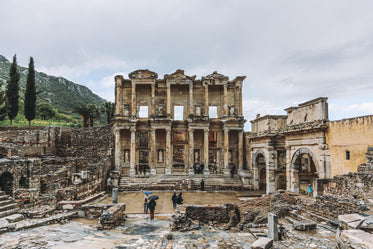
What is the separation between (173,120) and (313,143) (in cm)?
1665

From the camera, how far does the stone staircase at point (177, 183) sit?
24266mm

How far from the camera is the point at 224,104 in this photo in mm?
29297

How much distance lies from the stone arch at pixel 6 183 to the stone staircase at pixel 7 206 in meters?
1.23

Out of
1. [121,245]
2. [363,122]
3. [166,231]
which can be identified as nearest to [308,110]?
[363,122]

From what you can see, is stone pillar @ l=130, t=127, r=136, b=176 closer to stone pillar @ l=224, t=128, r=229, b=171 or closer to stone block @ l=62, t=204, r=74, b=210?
stone pillar @ l=224, t=128, r=229, b=171

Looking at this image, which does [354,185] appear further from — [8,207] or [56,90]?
[56,90]

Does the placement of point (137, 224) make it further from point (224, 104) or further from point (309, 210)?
point (224, 104)

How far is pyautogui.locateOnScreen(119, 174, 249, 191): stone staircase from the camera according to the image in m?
24.3

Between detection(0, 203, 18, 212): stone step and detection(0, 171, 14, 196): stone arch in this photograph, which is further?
detection(0, 171, 14, 196): stone arch

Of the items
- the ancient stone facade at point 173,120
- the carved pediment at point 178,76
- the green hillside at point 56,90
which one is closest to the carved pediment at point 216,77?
the ancient stone facade at point 173,120

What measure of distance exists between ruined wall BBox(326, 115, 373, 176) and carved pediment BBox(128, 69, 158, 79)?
2006 cm

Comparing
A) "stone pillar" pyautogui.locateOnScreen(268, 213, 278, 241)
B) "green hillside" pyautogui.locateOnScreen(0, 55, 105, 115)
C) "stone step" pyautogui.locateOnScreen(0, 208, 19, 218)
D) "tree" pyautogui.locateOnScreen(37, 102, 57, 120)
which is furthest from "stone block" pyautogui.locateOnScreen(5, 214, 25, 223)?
"green hillside" pyautogui.locateOnScreen(0, 55, 105, 115)

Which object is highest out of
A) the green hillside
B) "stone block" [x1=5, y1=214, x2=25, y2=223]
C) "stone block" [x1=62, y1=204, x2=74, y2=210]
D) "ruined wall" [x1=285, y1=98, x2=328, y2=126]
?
the green hillside

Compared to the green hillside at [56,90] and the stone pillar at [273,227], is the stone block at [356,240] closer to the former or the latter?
the stone pillar at [273,227]
